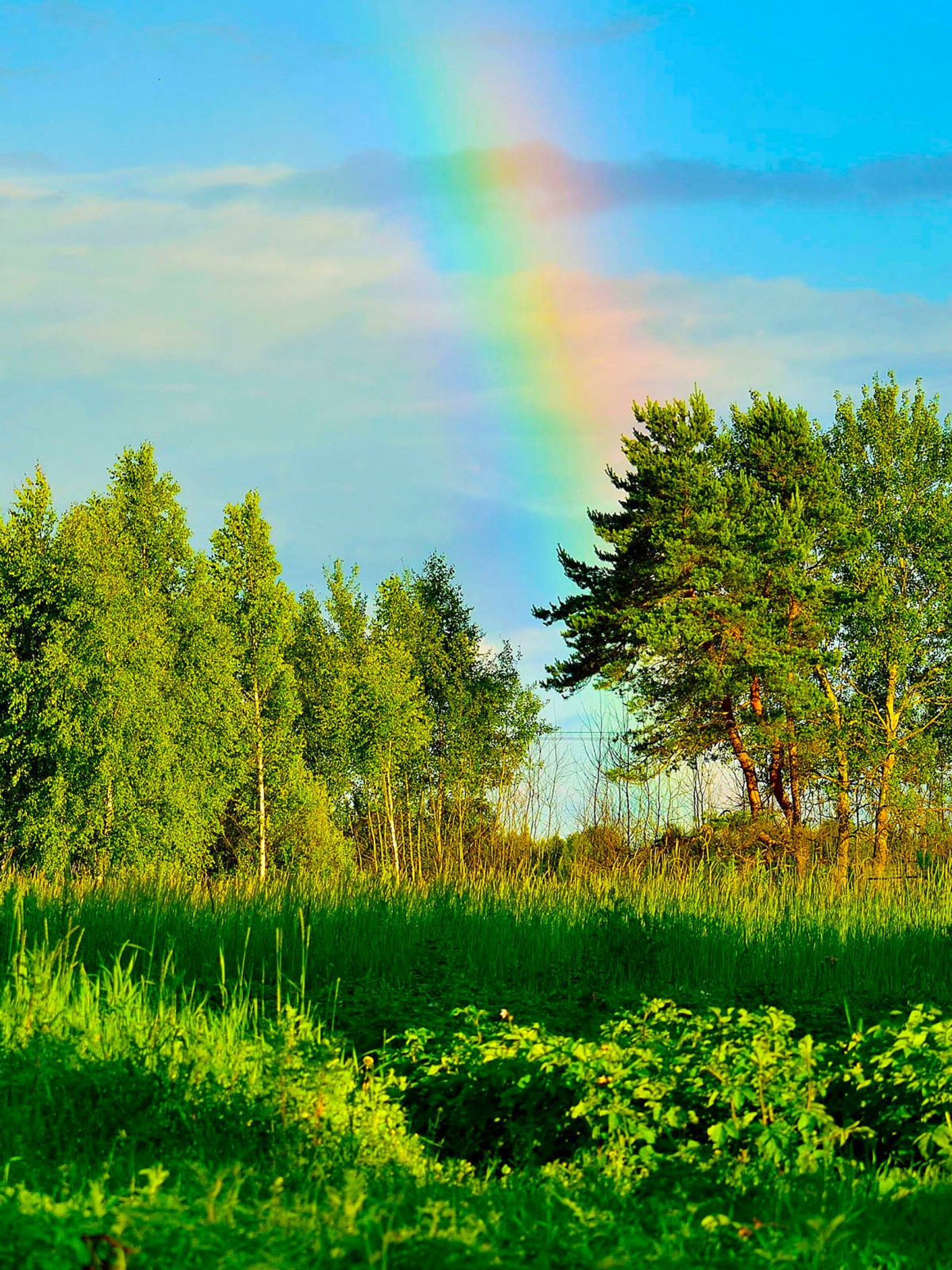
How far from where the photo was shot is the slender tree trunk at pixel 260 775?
29.4m

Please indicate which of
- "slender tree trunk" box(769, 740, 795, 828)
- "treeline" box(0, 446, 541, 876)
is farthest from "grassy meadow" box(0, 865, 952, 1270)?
"slender tree trunk" box(769, 740, 795, 828)

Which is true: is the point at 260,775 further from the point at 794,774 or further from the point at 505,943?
the point at 505,943

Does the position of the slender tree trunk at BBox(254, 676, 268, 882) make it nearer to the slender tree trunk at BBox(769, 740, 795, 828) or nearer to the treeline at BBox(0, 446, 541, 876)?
the treeline at BBox(0, 446, 541, 876)

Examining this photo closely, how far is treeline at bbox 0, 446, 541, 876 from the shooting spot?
80.5 feet

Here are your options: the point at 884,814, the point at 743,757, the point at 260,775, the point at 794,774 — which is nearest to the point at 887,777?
the point at 884,814

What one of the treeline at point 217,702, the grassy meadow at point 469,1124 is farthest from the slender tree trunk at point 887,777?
the grassy meadow at point 469,1124

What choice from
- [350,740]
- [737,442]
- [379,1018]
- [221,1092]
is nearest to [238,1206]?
[221,1092]

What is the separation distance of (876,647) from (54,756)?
56.8 ft

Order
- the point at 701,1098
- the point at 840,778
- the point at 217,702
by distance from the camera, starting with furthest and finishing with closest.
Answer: the point at 217,702 → the point at 840,778 → the point at 701,1098

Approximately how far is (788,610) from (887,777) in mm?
4459

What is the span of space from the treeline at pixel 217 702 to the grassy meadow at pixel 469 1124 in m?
8.79

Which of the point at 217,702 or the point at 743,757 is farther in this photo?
the point at 217,702

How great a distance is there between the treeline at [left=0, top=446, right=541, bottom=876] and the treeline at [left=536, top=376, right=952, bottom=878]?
473 cm

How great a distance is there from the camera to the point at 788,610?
2284cm
